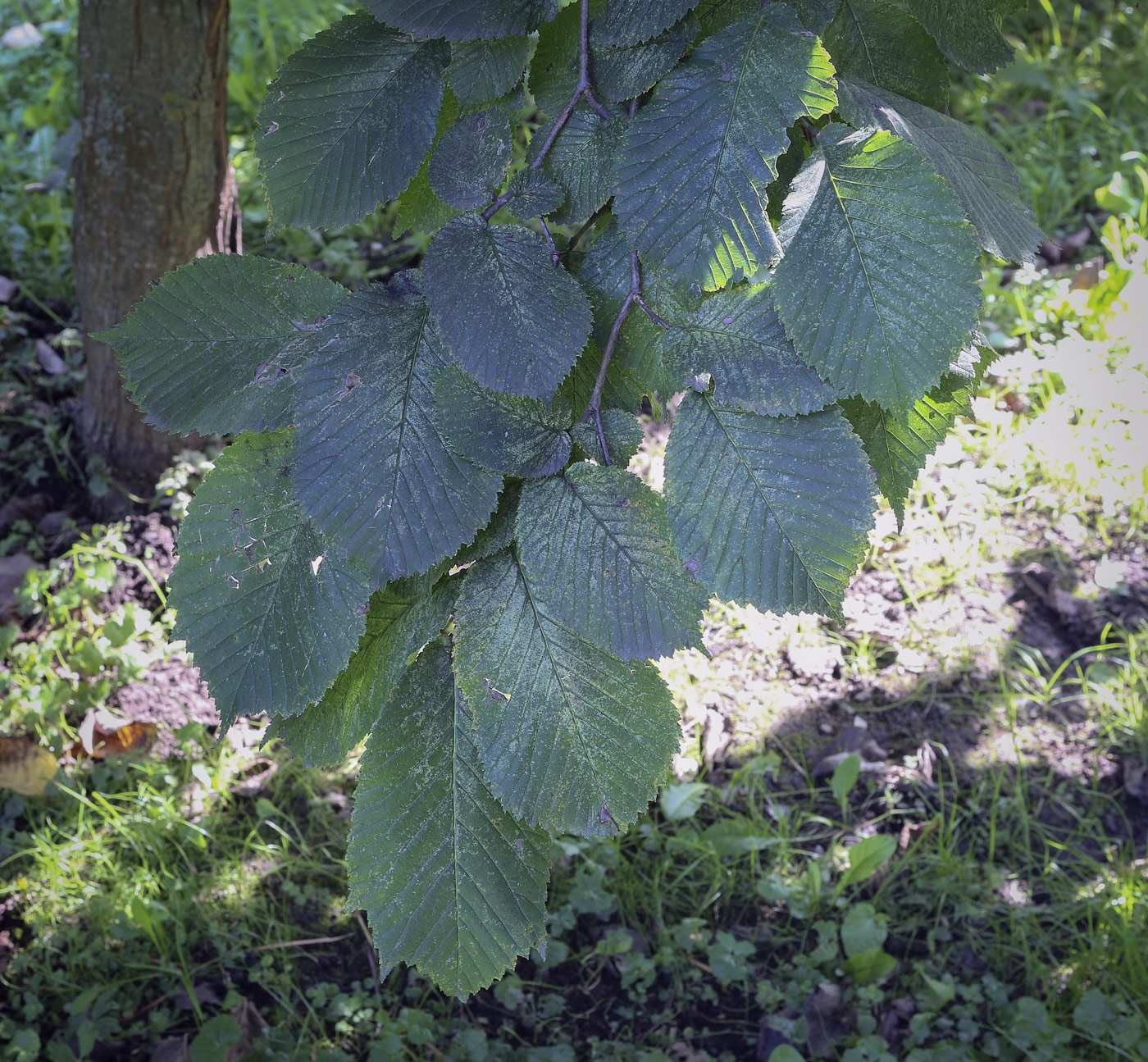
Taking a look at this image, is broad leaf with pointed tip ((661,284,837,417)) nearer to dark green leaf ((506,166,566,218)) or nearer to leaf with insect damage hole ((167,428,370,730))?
dark green leaf ((506,166,566,218))

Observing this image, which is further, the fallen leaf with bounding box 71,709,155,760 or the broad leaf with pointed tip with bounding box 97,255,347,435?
the fallen leaf with bounding box 71,709,155,760

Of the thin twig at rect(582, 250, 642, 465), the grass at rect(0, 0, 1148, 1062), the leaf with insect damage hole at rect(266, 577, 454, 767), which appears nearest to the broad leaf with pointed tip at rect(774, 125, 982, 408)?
the thin twig at rect(582, 250, 642, 465)

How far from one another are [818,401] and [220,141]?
7.64ft

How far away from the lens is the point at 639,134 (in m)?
0.79

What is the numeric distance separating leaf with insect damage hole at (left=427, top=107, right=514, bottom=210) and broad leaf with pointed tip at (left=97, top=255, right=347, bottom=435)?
0.44ft

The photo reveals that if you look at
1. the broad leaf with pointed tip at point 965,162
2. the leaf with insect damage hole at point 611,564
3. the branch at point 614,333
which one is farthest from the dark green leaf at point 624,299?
the broad leaf with pointed tip at point 965,162

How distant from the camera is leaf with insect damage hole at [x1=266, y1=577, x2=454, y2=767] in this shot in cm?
87

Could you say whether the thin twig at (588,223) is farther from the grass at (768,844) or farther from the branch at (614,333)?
the grass at (768,844)

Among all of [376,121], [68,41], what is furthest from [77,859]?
[68,41]

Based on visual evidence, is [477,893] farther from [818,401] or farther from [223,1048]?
[223,1048]

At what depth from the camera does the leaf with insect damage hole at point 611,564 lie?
2.54 ft

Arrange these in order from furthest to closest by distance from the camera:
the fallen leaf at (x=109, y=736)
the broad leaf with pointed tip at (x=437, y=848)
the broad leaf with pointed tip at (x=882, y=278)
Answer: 1. the fallen leaf at (x=109, y=736)
2. the broad leaf with pointed tip at (x=437, y=848)
3. the broad leaf with pointed tip at (x=882, y=278)

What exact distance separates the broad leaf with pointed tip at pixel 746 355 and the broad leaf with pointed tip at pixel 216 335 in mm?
313

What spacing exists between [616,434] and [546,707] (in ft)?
0.77
